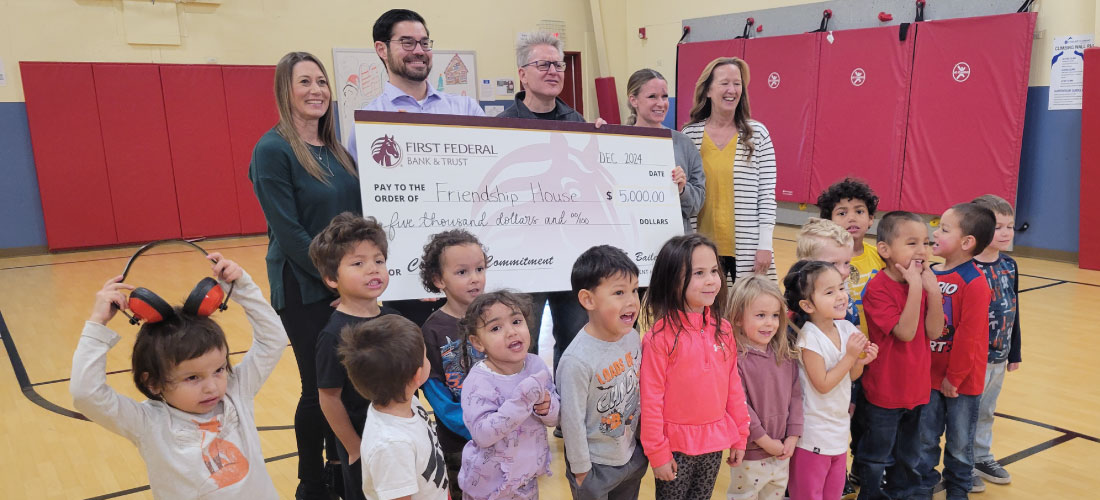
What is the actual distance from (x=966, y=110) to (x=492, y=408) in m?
7.66

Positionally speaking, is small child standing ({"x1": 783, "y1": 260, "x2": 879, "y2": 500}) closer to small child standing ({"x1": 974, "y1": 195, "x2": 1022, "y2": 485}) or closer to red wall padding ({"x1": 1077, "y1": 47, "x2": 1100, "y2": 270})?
small child standing ({"x1": 974, "y1": 195, "x2": 1022, "y2": 485})

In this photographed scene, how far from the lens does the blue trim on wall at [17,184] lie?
855 cm

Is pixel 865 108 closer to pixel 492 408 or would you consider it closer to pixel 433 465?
pixel 492 408

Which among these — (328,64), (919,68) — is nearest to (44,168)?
(328,64)

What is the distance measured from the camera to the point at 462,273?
7.71 ft

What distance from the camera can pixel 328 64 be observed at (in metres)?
10.3

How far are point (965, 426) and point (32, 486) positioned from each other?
3918mm

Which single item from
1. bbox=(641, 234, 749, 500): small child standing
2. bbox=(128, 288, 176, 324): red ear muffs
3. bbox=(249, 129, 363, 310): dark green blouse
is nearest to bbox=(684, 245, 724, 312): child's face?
bbox=(641, 234, 749, 500): small child standing

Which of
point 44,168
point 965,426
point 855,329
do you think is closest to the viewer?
point 855,329

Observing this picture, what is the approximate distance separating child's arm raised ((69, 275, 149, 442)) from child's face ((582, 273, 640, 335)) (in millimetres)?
1228

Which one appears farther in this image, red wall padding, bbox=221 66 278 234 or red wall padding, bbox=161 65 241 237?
red wall padding, bbox=221 66 278 234

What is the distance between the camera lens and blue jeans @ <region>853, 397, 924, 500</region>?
8.42 ft

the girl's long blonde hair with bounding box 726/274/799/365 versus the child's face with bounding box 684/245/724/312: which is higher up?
the child's face with bounding box 684/245/724/312

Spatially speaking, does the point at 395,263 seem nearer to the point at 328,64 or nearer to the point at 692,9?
the point at 328,64
